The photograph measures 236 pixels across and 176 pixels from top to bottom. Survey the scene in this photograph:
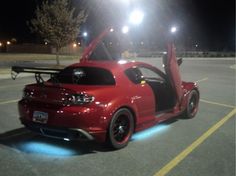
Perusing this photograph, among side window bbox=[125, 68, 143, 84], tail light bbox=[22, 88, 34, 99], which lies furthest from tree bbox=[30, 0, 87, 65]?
tail light bbox=[22, 88, 34, 99]

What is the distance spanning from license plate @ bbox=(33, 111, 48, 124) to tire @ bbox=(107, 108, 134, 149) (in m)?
0.99

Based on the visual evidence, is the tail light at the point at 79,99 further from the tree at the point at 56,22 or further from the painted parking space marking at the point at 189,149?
the tree at the point at 56,22

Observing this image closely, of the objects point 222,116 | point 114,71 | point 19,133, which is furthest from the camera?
point 222,116

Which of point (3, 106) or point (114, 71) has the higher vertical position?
point (114, 71)

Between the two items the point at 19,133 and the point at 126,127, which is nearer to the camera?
the point at 126,127

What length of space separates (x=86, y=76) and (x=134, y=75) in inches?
34.8

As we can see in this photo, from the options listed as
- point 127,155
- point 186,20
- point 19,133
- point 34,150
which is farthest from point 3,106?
point 186,20

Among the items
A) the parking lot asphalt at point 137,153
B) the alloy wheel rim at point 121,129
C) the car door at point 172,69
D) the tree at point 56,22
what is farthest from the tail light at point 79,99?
the tree at point 56,22

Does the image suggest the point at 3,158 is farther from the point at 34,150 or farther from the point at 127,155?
the point at 127,155

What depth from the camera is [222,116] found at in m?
9.66

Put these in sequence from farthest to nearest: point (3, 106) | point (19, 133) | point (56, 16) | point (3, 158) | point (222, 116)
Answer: point (56, 16) < point (3, 106) < point (222, 116) < point (19, 133) < point (3, 158)

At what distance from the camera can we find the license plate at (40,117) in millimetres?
6199

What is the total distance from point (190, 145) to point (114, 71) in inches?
70.0

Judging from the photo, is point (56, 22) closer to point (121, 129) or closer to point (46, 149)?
point (121, 129)
